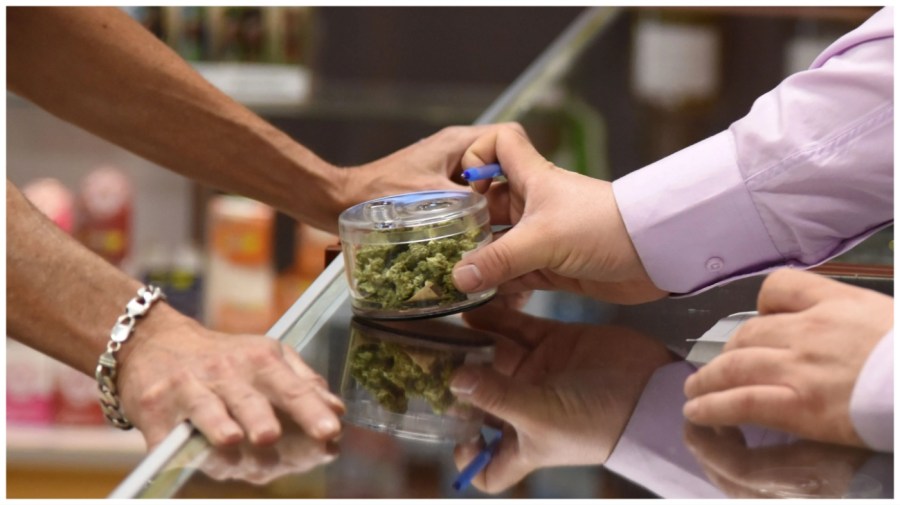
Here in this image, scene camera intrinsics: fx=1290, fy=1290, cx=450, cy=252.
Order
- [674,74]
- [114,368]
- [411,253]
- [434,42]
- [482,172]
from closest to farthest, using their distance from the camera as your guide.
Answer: [114,368]
[411,253]
[482,172]
[674,74]
[434,42]

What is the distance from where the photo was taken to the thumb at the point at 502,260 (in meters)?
1.32

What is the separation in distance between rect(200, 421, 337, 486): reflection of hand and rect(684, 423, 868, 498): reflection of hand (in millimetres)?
283

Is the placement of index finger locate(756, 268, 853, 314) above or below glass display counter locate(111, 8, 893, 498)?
above

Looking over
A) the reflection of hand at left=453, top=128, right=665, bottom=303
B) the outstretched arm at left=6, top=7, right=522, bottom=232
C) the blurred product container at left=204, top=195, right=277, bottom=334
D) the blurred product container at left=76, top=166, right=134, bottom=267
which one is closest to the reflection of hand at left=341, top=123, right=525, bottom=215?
the outstretched arm at left=6, top=7, right=522, bottom=232

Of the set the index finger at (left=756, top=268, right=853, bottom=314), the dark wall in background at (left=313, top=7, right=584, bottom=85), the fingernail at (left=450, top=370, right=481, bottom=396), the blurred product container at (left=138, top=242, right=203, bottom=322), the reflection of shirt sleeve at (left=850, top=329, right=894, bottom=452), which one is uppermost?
the index finger at (left=756, top=268, right=853, bottom=314)

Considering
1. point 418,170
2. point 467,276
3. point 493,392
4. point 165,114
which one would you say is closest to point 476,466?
point 493,392

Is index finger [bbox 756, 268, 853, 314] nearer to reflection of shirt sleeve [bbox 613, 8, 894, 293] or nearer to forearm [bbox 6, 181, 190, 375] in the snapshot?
reflection of shirt sleeve [bbox 613, 8, 894, 293]

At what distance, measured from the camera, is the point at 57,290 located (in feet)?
4.15

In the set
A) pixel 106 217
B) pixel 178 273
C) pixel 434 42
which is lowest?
pixel 178 273

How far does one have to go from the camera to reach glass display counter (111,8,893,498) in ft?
2.96

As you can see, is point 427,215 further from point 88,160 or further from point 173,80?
point 88,160

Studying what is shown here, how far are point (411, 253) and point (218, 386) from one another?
311mm

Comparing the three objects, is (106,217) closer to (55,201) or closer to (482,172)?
(55,201)

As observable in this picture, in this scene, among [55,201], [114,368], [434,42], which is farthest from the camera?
[434,42]
